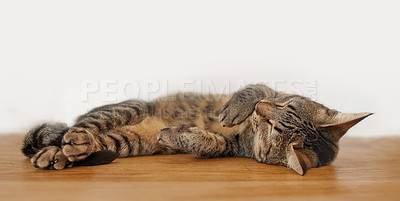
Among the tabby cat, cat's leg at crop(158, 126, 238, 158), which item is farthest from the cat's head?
cat's leg at crop(158, 126, 238, 158)

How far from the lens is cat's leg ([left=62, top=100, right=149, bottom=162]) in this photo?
4.89ft

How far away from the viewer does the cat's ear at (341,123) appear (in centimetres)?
151

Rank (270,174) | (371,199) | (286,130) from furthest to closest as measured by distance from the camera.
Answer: (286,130)
(270,174)
(371,199)

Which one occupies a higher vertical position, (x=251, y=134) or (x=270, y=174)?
(x=251, y=134)

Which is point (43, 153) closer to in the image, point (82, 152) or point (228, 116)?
point (82, 152)

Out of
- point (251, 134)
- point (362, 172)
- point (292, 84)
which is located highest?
point (292, 84)

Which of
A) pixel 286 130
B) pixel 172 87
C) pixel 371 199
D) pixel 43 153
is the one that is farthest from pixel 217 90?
pixel 371 199

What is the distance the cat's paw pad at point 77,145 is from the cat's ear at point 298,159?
3.15 feet

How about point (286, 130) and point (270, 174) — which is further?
point (286, 130)

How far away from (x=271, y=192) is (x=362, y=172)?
25.5 inches

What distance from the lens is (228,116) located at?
173cm

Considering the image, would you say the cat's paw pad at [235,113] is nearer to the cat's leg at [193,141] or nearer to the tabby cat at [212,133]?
the tabby cat at [212,133]

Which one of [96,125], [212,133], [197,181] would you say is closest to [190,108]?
[212,133]

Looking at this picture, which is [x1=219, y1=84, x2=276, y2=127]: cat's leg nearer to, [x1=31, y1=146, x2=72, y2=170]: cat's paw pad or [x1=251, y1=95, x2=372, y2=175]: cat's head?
[x1=251, y1=95, x2=372, y2=175]: cat's head
